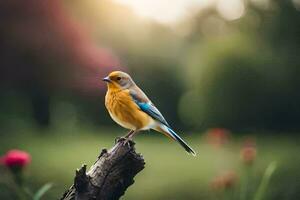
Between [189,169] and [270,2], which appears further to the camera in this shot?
[270,2]

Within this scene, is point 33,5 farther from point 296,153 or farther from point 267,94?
point 296,153

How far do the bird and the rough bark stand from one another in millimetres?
204

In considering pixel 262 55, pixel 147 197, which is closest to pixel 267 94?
pixel 262 55

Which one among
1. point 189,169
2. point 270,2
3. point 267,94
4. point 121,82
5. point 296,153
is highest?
point 270,2

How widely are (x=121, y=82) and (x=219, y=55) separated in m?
6.85

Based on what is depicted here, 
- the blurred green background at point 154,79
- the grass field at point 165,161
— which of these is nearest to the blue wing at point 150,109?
the grass field at point 165,161

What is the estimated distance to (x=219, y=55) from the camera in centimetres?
870

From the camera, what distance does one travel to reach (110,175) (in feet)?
5.38

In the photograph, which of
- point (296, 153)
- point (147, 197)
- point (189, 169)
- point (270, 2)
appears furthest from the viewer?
point (270, 2)

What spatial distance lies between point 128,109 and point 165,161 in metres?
5.32

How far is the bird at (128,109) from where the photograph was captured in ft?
6.22

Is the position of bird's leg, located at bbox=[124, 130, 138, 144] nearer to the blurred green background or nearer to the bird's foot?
the bird's foot

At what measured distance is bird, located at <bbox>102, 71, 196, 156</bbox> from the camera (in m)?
1.90

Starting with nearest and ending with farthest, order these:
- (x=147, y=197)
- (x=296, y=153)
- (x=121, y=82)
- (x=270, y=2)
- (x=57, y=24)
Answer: (x=121, y=82), (x=147, y=197), (x=296, y=153), (x=270, y=2), (x=57, y=24)
